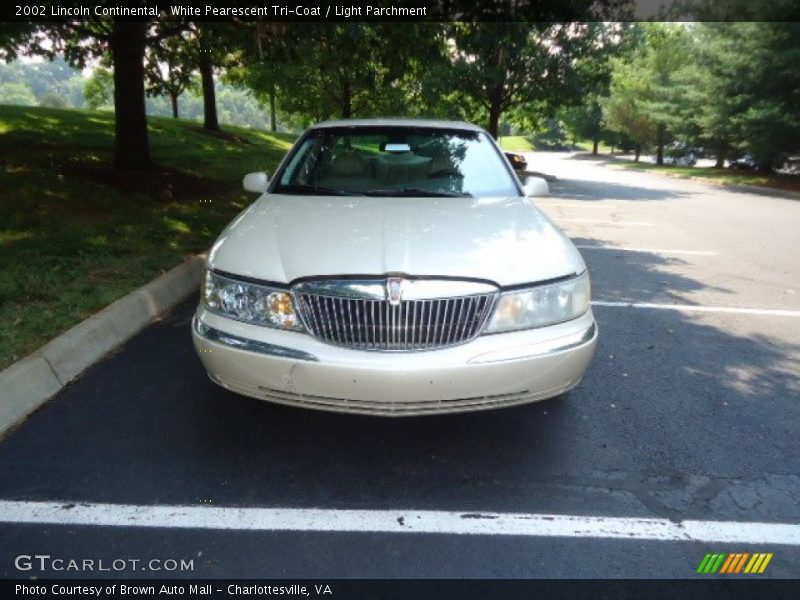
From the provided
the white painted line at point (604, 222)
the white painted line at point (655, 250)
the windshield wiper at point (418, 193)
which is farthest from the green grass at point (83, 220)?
the white painted line at point (604, 222)

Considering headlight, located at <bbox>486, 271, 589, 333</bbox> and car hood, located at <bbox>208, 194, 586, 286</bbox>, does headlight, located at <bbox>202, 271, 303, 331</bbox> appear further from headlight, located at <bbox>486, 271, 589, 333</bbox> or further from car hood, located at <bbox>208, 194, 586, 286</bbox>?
headlight, located at <bbox>486, 271, 589, 333</bbox>

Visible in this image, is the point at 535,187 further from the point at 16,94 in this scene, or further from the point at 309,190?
the point at 16,94

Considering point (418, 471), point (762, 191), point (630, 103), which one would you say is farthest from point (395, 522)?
point (630, 103)

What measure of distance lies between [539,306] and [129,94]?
963 centimetres

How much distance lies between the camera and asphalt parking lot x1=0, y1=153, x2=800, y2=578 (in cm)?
229

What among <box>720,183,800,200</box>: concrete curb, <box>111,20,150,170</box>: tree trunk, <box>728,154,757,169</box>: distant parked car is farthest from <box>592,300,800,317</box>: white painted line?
<box>728,154,757,169</box>: distant parked car

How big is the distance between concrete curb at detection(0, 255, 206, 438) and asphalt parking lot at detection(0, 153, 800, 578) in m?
0.09

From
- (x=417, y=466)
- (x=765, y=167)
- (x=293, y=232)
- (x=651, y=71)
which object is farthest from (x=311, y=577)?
(x=651, y=71)

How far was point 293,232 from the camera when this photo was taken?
3172mm

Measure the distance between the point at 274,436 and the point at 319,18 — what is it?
7.34 metres

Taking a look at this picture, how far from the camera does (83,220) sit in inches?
287
